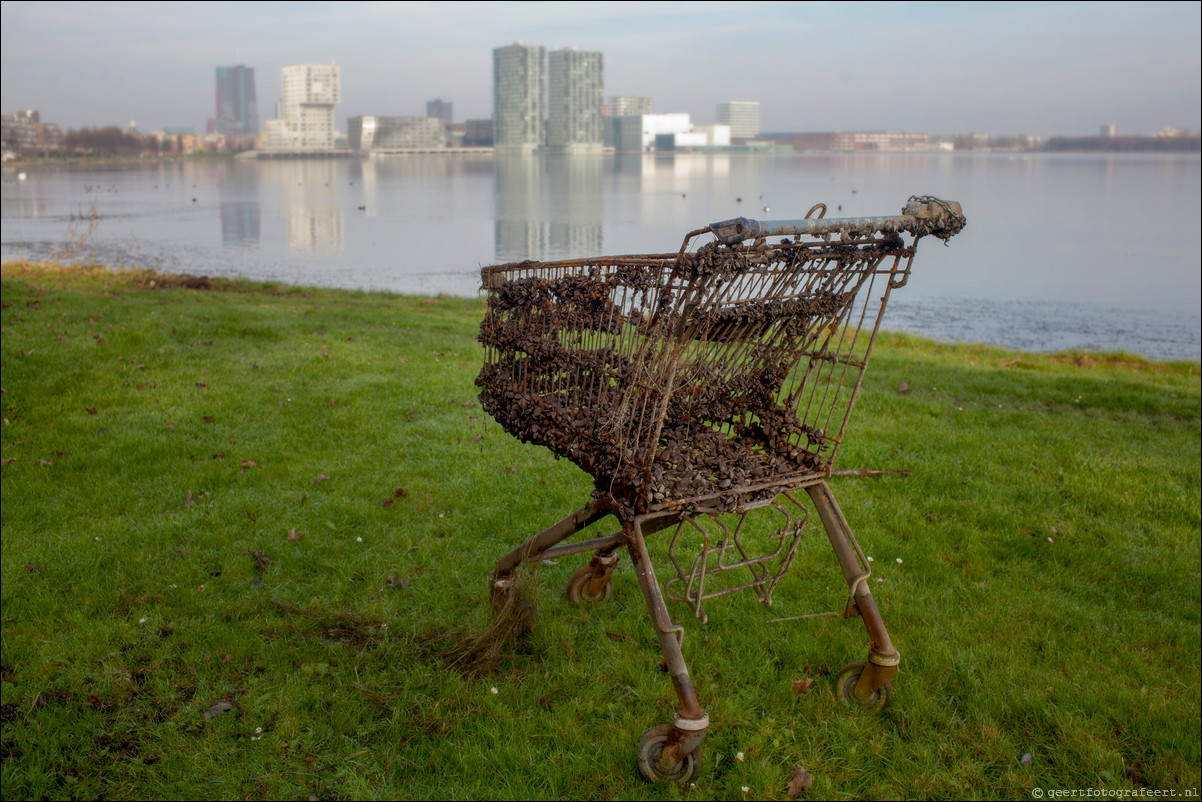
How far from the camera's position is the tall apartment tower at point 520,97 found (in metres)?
165

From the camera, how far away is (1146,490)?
6.18 m

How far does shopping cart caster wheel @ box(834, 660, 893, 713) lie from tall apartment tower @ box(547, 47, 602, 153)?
164 m

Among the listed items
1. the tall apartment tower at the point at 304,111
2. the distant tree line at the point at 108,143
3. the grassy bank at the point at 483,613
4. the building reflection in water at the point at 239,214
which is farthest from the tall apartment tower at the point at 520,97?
the grassy bank at the point at 483,613

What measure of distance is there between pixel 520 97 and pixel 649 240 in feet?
513

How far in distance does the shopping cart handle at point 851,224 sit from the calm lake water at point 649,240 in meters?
12.2

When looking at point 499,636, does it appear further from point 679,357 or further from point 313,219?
point 313,219

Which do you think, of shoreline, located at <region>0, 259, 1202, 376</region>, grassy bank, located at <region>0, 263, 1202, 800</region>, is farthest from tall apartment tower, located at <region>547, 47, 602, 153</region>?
grassy bank, located at <region>0, 263, 1202, 800</region>

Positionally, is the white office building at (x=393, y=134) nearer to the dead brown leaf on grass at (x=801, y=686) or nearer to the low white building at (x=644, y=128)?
the low white building at (x=644, y=128)

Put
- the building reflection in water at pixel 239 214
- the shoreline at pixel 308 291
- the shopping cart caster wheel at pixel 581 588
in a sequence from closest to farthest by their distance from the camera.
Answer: the shopping cart caster wheel at pixel 581 588
the shoreline at pixel 308 291
the building reflection in water at pixel 239 214

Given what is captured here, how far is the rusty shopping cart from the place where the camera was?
2906 mm

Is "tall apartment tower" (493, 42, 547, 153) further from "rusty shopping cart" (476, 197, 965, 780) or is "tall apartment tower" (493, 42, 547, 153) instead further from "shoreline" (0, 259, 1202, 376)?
"rusty shopping cart" (476, 197, 965, 780)

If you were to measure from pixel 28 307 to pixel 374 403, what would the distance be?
6439 mm

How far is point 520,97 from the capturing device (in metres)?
167

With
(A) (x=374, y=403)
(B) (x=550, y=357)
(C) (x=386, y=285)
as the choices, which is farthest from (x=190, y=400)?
(C) (x=386, y=285)
